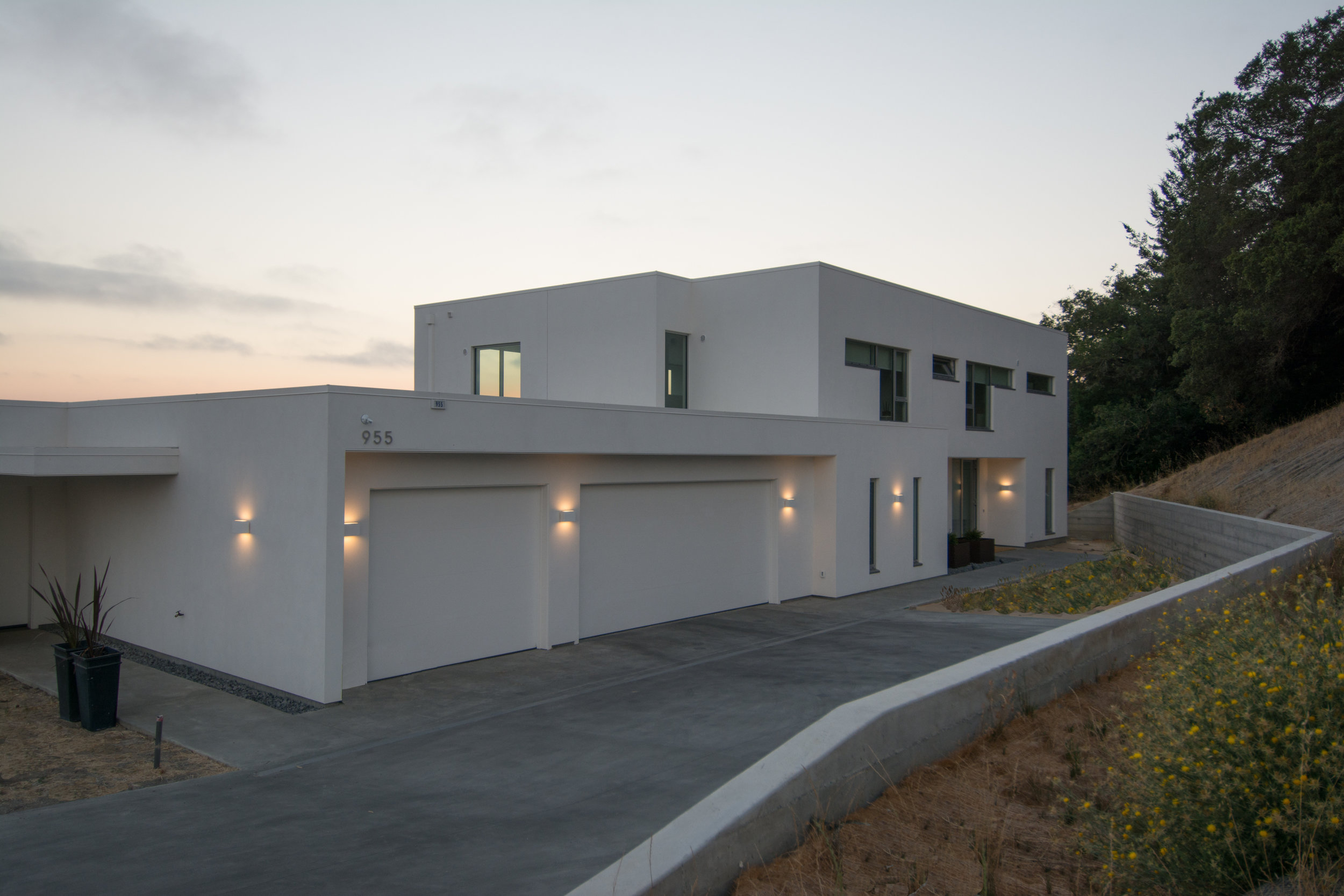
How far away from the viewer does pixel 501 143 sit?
18.3 m

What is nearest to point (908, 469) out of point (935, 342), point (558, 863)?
point (935, 342)

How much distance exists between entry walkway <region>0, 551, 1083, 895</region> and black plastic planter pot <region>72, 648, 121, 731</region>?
0.36 m

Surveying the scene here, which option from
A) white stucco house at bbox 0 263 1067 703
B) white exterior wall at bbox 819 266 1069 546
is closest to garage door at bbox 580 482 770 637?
white stucco house at bbox 0 263 1067 703

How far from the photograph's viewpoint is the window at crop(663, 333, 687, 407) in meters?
17.1

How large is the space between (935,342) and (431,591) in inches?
554

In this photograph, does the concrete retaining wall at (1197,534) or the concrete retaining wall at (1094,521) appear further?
the concrete retaining wall at (1094,521)

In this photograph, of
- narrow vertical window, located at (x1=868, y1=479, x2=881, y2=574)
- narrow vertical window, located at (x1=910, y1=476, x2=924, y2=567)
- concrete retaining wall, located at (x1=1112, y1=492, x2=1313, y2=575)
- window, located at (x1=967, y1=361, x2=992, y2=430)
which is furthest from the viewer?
window, located at (x1=967, y1=361, x2=992, y2=430)

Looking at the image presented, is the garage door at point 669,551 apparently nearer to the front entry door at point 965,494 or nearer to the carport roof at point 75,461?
the carport roof at point 75,461

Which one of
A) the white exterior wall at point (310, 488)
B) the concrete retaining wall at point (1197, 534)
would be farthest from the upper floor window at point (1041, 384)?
the white exterior wall at point (310, 488)

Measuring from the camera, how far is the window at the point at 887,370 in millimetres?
17078

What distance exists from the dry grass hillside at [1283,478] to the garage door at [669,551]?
8.54m

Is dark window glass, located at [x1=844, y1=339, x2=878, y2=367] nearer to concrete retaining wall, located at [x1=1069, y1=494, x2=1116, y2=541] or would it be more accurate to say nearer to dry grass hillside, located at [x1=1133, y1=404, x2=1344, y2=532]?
dry grass hillside, located at [x1=1133, y1=404, x2=1344, y2=532]

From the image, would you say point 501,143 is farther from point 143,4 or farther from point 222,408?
point 222,408

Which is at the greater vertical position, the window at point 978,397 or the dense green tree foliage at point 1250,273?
the dense green tree foliage at point 1250,273
